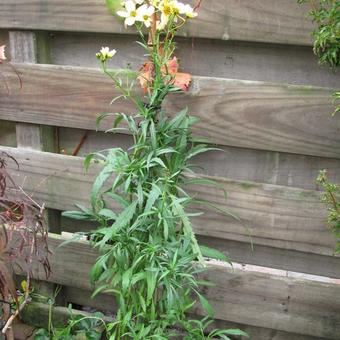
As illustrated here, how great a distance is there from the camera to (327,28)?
156 centimetres

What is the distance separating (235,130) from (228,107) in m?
0.10

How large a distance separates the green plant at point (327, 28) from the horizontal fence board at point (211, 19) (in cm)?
8

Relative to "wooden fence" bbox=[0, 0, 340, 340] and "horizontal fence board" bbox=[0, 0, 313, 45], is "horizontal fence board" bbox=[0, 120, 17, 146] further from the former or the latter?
"horizontal fence board" bbox=[0, 0, 313, 45]

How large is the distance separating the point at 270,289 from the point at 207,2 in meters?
1.22

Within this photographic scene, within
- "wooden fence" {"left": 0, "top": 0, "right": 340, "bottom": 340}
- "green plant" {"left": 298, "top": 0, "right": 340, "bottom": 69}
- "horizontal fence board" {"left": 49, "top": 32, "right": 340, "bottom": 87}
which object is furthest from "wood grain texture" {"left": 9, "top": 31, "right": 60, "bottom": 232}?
"green plant" {"left": 298, "top": 0, "right": 340, "bottom": 69}

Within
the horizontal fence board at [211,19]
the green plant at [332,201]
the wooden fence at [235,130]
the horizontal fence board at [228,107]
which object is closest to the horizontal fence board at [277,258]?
the wooden fence at [235,130]

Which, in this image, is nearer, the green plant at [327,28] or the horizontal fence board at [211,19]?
the green plant at [327,28]

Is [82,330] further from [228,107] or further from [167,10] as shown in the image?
[167,10]

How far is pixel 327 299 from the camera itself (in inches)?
81.7

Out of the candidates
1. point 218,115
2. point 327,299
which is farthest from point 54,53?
point 327,299

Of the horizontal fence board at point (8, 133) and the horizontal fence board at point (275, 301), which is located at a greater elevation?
the horizontal fence board at point (8, 133)

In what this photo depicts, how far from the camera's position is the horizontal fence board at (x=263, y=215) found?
1981mm

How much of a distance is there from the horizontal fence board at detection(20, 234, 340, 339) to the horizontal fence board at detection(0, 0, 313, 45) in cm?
100

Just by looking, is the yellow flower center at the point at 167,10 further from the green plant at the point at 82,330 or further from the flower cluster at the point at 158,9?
the green plant at the point at 82,330
